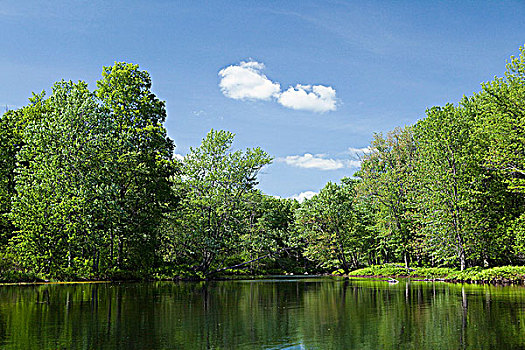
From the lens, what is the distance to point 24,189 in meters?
34.2

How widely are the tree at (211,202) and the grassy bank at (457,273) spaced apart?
16728mm

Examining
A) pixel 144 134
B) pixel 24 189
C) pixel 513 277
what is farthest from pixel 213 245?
pixel 513 277

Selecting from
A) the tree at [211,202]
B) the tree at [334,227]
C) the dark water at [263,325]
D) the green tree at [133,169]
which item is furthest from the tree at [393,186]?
the dark water at [263,325]

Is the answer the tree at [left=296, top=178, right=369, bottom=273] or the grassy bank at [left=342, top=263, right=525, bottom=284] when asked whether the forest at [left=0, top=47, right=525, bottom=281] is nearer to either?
the grassy bank at [left=342, top=263, right=525, bottom=284]

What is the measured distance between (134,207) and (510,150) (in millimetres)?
32420

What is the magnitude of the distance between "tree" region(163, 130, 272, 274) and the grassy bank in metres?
16.7

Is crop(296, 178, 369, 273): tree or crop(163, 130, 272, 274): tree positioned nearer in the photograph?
crop(163, 130, 272, 274): tree

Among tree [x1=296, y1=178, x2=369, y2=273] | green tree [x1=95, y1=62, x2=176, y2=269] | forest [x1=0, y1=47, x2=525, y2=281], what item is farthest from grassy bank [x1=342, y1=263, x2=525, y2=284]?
green tree [x1=95, y1=62, x2=176, y2=269]

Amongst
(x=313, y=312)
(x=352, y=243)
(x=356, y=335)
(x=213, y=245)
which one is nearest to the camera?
(x=356, y=335)

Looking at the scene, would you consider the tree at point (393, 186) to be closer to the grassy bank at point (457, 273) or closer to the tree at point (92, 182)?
the grassy bank at point (457, 273)

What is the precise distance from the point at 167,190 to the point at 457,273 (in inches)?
1073

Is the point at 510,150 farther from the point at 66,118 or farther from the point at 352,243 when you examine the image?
the point at 66,118

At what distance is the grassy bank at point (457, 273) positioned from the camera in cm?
3228

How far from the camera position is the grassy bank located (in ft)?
106
